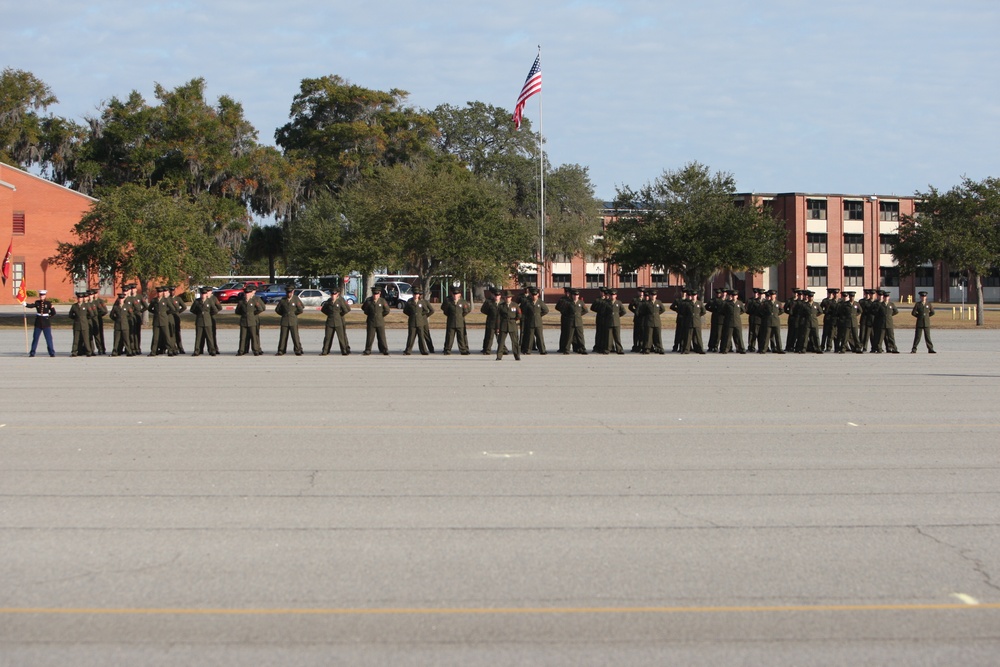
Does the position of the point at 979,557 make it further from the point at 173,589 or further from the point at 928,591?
the point at 173,589

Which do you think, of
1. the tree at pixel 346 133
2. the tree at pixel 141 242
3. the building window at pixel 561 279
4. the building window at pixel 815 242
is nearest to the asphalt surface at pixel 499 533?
the tree at pixel 141 242

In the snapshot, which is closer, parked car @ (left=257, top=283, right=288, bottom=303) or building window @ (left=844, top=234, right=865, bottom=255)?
parked car @ (left=257, top=283, right=288, bottom=303)

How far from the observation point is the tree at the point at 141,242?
4116cm

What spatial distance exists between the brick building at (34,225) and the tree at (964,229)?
144 ft

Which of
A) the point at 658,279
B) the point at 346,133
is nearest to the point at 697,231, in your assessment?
the point at 346,133

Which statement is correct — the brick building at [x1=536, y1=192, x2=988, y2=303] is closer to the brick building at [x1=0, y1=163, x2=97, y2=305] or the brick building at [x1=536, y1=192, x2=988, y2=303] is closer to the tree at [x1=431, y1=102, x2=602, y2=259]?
the tree at [x1=431, y1=102, x2=602, y2=259]

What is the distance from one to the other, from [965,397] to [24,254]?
5741 centimetres

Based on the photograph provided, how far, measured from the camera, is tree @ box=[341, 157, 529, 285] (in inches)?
1761

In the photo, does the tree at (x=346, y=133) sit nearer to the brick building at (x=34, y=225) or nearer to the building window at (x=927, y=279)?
the brick building at (x=34, y=225)

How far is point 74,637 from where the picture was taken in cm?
504

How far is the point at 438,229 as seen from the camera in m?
44.7

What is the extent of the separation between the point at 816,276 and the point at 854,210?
571 centimetres

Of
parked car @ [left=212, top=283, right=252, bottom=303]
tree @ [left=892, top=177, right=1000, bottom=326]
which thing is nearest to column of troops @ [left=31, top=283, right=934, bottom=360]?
tree @ [left=892, top=177, right=1000, bottom=326]

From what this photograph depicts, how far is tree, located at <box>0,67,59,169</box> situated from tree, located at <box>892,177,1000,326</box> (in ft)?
173
